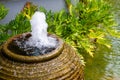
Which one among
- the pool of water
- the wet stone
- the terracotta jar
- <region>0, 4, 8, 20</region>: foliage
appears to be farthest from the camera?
the pool of water

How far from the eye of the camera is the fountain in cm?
264

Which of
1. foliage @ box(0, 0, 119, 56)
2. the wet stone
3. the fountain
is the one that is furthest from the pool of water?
the wet stone

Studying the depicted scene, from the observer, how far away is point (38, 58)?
2658mm

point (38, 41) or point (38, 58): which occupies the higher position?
point (38, 41)

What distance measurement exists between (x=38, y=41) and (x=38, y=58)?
0.35m

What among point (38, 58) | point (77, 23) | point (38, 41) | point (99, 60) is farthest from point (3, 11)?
point (38, 58)

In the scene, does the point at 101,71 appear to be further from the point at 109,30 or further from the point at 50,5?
the point at 50,5

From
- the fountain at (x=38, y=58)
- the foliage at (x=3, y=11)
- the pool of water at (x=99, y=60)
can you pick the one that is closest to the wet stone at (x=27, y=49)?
the fountain at (x=38, y=58)

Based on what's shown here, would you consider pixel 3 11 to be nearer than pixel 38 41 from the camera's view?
No

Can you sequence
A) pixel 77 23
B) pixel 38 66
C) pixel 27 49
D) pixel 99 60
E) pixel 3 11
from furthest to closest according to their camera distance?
pixel 99 60
pixel 77 23
pixel 3 11
pixel 27 49
pixel 38 66

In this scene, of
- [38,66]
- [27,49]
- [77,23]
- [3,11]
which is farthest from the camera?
[77,23]

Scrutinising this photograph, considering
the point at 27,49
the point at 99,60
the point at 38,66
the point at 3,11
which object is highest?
the point at 3,11

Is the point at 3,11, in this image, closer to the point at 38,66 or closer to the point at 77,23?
the point at 77,23

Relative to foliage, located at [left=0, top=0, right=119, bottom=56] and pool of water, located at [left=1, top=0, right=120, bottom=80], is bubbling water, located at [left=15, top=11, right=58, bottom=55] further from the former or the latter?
pool of water, located at [left=1, top=0, right=120, bottom=80]
